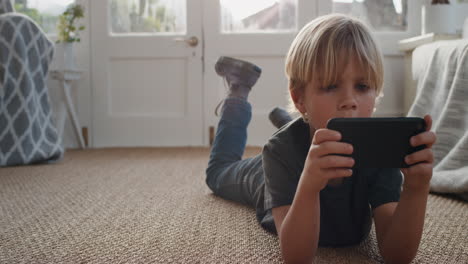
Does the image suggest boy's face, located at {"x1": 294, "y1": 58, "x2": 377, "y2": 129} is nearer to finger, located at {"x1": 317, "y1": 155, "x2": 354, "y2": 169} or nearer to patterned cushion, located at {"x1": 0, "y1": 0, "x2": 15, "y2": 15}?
finger, located at {"x1": 317, "y1": 155, "x2": 354, "y2": 169}

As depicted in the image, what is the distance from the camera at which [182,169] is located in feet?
6.14

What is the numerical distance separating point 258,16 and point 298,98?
1.99 metres

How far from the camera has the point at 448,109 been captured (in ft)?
4.75

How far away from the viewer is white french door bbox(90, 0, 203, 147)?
8.95ft

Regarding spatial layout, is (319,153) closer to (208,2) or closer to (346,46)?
(346,46)

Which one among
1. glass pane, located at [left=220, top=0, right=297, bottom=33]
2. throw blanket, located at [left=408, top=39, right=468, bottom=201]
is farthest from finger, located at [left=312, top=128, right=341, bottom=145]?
glass pane, located at [left=220, top=0, right=297, bottom=33]

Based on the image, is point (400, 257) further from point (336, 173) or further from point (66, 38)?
point (66, 38)

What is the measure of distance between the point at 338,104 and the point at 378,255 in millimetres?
296

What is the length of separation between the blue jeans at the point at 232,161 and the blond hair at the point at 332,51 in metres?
0.41

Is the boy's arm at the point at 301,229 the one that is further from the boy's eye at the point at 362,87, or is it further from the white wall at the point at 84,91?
the white wall at the point at 84,91

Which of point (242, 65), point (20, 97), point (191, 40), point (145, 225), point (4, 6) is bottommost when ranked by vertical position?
point (145, 225)

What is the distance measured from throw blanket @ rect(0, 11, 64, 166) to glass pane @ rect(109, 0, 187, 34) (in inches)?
28.5

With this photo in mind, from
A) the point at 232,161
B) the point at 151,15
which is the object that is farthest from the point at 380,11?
the point at 232,161

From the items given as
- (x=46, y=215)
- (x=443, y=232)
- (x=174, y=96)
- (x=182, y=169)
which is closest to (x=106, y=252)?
(x=46, y=215)
